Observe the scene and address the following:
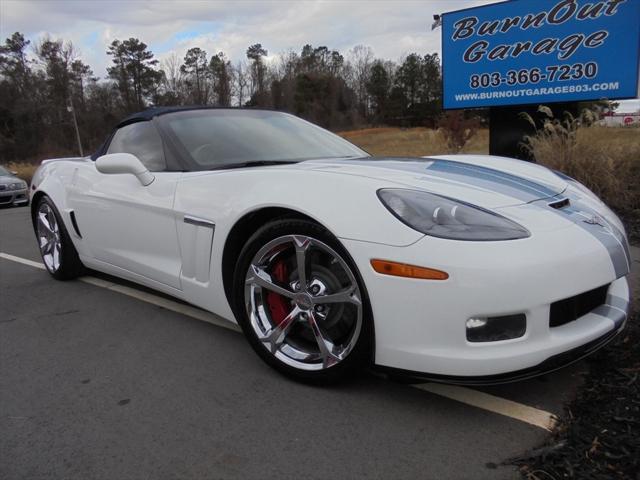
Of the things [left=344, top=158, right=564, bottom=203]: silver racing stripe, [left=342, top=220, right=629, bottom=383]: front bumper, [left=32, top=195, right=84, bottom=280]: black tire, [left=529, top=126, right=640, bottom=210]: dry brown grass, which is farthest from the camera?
[left=529, top=126, right=640, bottom=210]: dry brown grass

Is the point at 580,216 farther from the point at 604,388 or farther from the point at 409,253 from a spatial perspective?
the point at 409,253

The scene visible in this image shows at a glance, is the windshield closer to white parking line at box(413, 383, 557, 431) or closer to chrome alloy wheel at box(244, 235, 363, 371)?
chrome alloy wheel at box(244, 235, 363, 371)

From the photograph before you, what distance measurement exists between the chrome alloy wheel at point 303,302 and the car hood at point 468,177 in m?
0.42

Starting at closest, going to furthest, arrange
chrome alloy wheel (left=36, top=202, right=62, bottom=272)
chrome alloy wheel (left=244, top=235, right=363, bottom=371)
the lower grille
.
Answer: the lower grille
chrome alloy wheel (left=244, top=235, right=363, bottom=371)
chrome alloy wheel (left=36, top=202, right=62, bottom=272)

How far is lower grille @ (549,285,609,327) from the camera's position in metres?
2.02

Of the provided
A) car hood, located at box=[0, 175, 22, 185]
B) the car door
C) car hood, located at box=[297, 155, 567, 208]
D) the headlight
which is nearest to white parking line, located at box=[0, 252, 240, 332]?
the car door

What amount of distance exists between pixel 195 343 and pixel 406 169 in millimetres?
1562

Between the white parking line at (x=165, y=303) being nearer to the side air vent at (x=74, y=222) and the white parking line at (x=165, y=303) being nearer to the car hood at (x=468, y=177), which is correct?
the side air vent at (x=74, y=222)

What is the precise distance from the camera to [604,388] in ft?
7.42

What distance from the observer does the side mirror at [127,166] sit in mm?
3104

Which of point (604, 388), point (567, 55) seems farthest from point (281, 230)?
point (567, 55)

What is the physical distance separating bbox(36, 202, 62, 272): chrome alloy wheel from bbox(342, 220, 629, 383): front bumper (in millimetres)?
3220

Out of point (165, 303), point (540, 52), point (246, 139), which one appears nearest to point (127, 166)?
point (246, 139)

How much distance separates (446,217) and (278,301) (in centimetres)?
96
